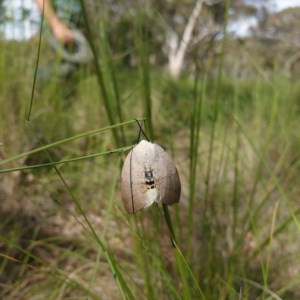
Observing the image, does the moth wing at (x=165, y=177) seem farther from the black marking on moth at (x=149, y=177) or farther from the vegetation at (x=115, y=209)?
the vegetation at (x=115, y=209)

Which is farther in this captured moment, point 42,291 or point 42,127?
point 42,127

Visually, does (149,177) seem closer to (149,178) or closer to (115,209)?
(149,178)

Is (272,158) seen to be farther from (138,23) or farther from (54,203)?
(138,23)

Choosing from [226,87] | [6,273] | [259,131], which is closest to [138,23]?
[6,273]

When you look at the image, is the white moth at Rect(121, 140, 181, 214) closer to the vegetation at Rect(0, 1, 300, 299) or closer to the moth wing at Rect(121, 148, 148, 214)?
the moth wing at Rect(121, 148, 148, 214)

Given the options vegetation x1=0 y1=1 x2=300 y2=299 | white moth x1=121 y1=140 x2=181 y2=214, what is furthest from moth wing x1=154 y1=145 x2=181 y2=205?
vegetation x1=0 y1=1 x2=300 y2=299

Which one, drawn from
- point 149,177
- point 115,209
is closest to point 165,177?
point 149,177

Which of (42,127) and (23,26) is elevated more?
(23,26)
